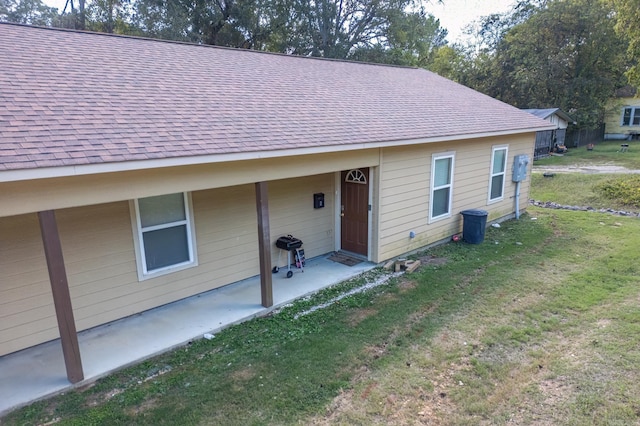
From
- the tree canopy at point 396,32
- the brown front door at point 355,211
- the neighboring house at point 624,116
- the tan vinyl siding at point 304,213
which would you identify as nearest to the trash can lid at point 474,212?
the brown front door at point 355,211

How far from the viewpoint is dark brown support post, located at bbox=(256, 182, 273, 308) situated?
607cm

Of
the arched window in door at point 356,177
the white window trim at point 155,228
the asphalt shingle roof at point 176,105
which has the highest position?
the asphalt shingle roof at point 176,105

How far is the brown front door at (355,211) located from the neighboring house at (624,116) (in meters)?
31.7

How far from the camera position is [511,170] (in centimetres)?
1163

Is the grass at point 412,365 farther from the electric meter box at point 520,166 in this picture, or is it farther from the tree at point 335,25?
the tree at point 335,25

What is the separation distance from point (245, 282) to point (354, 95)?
507 centimetres

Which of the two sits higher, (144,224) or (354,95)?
(354,95)

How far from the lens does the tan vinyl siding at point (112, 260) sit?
16.9ft

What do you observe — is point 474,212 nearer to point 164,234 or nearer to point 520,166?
point 520,166

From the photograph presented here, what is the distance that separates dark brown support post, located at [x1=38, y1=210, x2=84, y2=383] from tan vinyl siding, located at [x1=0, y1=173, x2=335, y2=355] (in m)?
1.25

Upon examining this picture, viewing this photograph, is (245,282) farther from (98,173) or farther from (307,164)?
(98,173)

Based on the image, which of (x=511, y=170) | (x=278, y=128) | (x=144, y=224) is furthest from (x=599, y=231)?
(x=144, y=224)

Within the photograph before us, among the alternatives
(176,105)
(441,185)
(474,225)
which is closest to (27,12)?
(176,105)

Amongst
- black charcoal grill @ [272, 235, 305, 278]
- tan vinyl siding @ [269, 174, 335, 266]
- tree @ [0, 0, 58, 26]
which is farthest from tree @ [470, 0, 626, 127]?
tree @ [0, 0, 58, 26]
